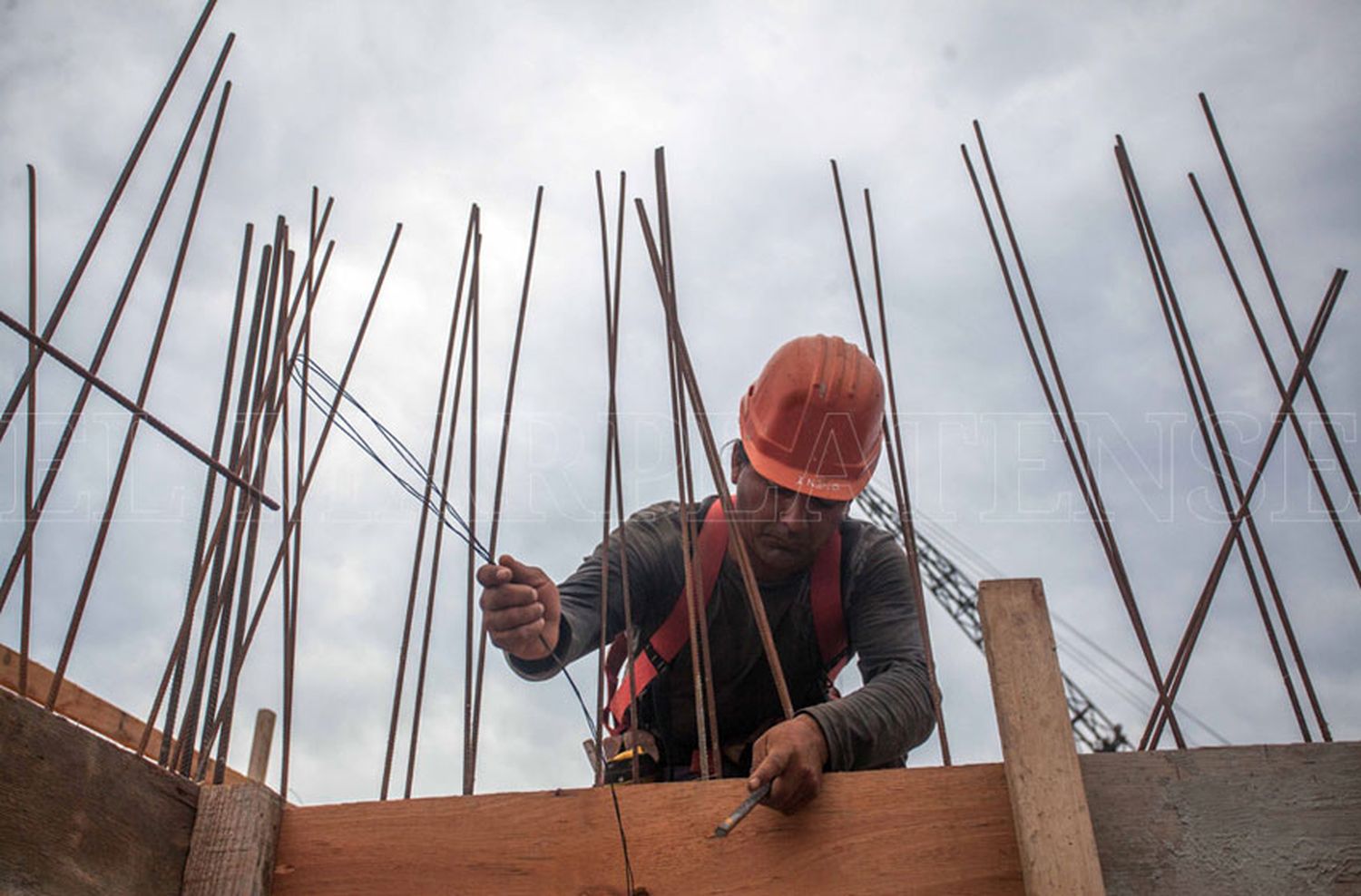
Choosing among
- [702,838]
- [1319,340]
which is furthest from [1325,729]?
[702,838]

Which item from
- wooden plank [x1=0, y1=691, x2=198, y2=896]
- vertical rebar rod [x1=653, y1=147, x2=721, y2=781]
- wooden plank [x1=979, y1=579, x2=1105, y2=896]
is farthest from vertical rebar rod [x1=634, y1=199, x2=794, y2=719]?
wooden plank [x1=0, y1=691, x2=198, y2=896]

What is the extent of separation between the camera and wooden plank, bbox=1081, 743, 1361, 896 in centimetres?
265

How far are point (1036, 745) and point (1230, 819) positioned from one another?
47 cm

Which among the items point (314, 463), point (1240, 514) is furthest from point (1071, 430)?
point (314, 463)

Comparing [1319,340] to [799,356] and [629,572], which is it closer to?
[799,356]

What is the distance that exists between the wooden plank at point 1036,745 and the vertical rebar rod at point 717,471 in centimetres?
69

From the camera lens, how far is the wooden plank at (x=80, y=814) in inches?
91.2

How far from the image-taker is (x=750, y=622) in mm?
4438

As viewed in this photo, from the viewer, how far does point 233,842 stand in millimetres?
2781

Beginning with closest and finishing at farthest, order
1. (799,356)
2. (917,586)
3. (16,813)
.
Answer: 1. (16,813)
2. (917,586)
3. (799,356)

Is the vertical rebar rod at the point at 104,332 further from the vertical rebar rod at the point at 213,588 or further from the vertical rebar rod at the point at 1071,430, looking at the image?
the vertical rebar rod at the point at 1071,430

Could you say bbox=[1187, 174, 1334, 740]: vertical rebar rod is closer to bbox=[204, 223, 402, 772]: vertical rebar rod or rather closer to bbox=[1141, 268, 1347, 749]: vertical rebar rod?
bbox=[1141, 268, 1347, 749]: vertical rebar rod

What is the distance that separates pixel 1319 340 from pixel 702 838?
9.72ft

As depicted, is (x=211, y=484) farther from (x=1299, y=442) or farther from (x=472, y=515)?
(x=1299, y=442)
